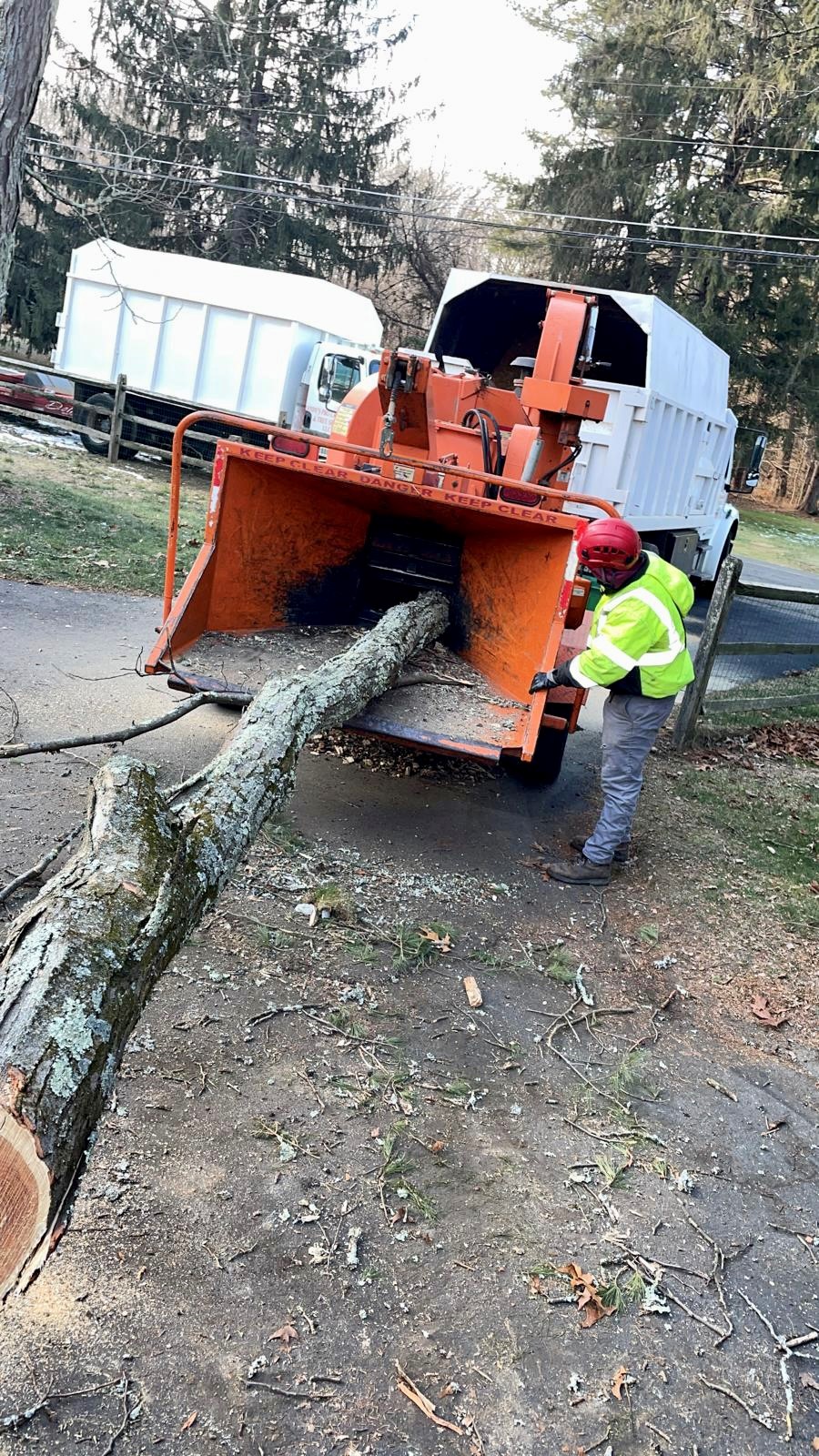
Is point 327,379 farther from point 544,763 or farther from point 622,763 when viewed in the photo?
point 622,763

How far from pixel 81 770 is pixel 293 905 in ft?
4.72

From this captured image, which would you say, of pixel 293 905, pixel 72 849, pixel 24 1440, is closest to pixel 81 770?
pixel 72 849

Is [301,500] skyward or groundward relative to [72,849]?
skyward

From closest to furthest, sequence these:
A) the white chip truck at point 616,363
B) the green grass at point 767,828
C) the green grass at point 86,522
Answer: the green grass at point 767,828, the green grass at point 86,522, the white chip truck at point 616,363

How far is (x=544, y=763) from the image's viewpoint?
19.4ft

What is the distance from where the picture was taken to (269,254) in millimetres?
26531

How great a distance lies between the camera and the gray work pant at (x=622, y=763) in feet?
16.0

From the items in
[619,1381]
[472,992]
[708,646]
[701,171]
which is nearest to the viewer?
[619,1381]

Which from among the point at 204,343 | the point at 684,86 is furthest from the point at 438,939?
the point at 684,86

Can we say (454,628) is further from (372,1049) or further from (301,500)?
(372,1049)

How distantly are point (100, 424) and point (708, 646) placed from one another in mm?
12085

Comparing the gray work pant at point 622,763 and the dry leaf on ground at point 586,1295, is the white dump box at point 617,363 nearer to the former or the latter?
the gray work pant at point 622,763

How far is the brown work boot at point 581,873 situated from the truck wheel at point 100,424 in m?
12.3

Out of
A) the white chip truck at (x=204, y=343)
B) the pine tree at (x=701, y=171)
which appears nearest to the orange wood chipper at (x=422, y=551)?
the white chip truck at (x=204, y=343)
